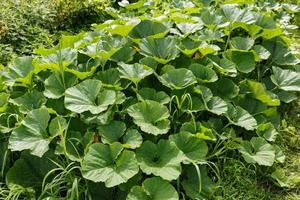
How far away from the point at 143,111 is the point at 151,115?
0.06 meters

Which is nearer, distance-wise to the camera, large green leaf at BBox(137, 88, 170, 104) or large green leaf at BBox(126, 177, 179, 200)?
large green leaf at BBox(126, 177, 179, 200)

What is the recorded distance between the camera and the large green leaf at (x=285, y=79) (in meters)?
3.33

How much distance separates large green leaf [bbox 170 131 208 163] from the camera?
8.42 feet

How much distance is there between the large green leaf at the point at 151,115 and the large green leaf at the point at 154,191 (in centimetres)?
36

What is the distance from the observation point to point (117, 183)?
2.30 metres

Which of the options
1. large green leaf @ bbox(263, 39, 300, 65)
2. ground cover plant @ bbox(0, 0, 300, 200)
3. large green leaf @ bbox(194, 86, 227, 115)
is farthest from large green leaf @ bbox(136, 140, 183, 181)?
large green leaf @ bbox(263, 39, 300, 65)

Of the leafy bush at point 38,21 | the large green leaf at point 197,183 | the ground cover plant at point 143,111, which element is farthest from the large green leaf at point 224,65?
the leafy bush at point 38,21

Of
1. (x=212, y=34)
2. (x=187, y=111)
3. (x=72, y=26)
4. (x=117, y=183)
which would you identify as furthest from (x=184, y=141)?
(x=72, y=26)

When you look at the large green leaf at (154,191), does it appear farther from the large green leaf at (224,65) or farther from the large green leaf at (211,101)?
the large green leaf at (224,65)

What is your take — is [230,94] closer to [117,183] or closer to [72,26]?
[117,183]

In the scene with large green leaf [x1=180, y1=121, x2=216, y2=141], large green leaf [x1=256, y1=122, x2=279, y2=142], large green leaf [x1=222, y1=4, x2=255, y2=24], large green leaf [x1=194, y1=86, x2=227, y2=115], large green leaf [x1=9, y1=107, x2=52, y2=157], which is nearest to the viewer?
large green leaf [x1=9, y1=107, x2=52, y2=157]

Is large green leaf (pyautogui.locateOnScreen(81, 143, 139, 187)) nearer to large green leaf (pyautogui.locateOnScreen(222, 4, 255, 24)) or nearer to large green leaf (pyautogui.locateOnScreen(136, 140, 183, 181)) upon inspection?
large green leaf (pyautogui.locateOnScreen(136, 140, 183, 181))

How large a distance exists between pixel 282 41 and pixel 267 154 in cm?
136

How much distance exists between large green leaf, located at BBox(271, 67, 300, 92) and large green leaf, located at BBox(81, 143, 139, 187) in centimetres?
155
